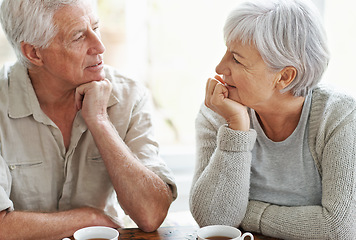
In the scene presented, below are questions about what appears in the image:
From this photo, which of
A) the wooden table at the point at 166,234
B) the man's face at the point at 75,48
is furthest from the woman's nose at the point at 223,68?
the wooden table at the point at 166,234

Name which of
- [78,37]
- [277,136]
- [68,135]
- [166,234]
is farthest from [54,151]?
[277,136]

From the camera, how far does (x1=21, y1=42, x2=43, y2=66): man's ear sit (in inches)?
75.7

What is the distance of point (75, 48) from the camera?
188 cm

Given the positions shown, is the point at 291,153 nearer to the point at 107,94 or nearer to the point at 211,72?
the point at 107,94

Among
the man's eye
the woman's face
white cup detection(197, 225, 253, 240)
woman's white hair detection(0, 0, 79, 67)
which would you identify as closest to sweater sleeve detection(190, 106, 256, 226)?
the woman's face

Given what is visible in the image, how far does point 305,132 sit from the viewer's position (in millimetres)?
1855

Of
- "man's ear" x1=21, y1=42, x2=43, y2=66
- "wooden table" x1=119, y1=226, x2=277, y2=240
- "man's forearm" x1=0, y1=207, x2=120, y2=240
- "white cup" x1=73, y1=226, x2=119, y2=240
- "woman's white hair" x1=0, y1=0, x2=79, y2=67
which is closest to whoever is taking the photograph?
"white cup" x1=73, y1=226, x2=119, y2=240

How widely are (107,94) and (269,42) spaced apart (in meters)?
0.67

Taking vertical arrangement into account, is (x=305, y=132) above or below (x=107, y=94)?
below

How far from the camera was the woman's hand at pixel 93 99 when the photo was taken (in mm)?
1914

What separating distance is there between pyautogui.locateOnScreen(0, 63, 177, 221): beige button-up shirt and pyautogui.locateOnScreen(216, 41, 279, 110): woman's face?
0.41m

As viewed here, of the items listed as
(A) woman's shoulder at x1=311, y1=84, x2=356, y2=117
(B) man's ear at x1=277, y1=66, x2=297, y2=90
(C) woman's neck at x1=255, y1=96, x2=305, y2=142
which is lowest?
(C) woman's neck at x1=255, y1=96, x2=305, y2=142

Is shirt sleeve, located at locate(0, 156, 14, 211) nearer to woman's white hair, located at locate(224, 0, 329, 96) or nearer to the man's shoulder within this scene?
the man's shoulder

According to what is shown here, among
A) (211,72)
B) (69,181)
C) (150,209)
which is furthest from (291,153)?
(211,72)
